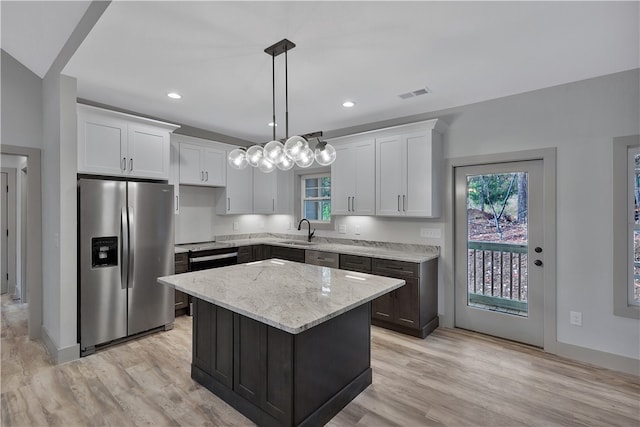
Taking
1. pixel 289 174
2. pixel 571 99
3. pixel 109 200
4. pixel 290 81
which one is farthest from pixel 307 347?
pixel 289 174

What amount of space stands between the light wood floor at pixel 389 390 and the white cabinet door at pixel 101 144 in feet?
6.29

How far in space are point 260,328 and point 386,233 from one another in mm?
2720

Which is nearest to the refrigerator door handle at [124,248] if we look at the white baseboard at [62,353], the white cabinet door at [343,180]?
the white baseboard at [62,353]

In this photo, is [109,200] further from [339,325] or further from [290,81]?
[339,325]

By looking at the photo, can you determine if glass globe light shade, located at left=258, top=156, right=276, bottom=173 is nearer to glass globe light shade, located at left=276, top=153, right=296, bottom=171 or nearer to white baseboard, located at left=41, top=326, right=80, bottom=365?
glass globe light shade, located at left=276, top=153, right=296, bottom=171

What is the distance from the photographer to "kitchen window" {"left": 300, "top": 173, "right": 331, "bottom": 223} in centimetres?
519

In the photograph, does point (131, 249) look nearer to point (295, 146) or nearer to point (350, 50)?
point (295, 146)

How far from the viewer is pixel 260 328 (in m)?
2.05

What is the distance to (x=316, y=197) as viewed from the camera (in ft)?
17.4

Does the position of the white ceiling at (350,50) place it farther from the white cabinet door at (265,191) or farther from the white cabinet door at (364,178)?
the white cabinet door at (265,191)

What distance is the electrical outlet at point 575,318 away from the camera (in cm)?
302

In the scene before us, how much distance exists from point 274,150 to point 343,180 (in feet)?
7.67

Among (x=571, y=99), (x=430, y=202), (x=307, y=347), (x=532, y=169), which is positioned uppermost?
(x=571, y=99)

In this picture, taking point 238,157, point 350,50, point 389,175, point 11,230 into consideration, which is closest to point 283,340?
point 238,157
